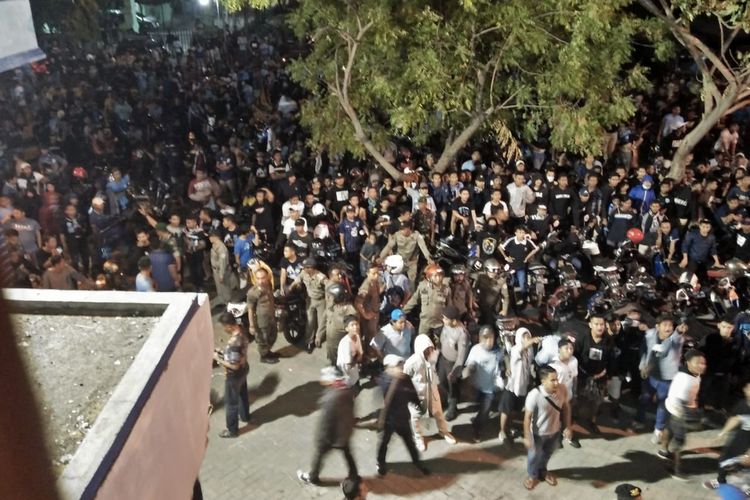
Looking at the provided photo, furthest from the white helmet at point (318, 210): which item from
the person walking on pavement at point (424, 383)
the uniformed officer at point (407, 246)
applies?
the person walking on pavement at point (424, 383)

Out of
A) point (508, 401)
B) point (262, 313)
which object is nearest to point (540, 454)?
point (508, 401)

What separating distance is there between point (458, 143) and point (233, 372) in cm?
680

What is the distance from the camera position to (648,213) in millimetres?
10773

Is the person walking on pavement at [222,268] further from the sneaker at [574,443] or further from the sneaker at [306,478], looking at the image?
the sneaker at [574,443]

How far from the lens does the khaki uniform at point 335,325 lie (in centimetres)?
804

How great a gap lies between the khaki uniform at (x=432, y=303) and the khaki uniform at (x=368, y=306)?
58cm

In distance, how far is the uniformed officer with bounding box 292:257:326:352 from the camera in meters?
8.69

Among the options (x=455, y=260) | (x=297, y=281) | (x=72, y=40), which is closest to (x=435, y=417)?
(x=297, y=281)

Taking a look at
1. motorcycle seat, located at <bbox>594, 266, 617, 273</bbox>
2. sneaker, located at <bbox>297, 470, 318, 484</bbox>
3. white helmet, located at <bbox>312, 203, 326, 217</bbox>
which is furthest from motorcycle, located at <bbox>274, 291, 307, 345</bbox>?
motorcycle seat, located at <bbox>594, 266, 617, 273</bbox>

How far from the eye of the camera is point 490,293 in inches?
359

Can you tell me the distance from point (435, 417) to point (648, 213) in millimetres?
5468

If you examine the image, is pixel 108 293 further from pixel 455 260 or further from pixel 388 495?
pixel 455 260

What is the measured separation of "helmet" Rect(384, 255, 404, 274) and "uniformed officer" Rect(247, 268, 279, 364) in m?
1.56

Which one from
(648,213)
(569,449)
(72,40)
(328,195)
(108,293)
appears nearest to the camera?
(108,293)
